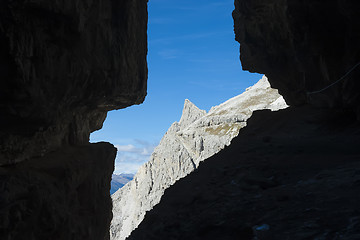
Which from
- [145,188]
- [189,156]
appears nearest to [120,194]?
[145,188]

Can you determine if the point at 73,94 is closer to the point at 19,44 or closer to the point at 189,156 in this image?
the point at 19,44

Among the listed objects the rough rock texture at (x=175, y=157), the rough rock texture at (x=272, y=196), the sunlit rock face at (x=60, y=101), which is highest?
the rough rock texture at (x=175, y=157)

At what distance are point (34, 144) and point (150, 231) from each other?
51.9 ft

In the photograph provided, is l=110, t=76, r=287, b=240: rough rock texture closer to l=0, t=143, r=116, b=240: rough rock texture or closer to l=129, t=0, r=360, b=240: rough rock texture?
l=0, t=143, r=116, b=240: rough rock texture

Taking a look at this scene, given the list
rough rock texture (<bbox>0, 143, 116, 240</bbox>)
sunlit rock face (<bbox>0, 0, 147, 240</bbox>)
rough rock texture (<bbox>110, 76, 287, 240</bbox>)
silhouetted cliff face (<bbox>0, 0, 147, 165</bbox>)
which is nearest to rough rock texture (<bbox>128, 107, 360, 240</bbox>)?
rough rock texture (<bbox>0, 143, 116, 240</bbox>)

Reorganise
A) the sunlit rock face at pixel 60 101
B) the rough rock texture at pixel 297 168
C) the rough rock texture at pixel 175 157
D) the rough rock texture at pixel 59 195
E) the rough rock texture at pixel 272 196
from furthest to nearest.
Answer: the rough rock texture at pixel 175 157 → the sunlit rock face at pixel 60 101 → the rough rock texture at pixel 59 195 → the rough rock texture at pixel 297 168 → the rough rock texture at pixel 272 196

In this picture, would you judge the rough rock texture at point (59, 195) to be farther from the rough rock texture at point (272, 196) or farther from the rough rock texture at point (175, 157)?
the rough rock texture at point (175, 157)

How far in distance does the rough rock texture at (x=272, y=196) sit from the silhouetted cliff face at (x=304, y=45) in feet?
13.6

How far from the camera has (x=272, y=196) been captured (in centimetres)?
862

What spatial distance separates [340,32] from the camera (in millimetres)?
18344

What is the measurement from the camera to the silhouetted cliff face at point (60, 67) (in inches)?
650

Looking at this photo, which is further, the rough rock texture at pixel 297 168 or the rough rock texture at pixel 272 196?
the rough rock texture at pixel 297 168

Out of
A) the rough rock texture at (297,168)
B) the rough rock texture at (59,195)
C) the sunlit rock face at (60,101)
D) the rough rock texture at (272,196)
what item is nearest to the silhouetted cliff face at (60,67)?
the sunlit rock face at (60,101)

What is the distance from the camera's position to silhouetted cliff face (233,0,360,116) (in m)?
17.0
